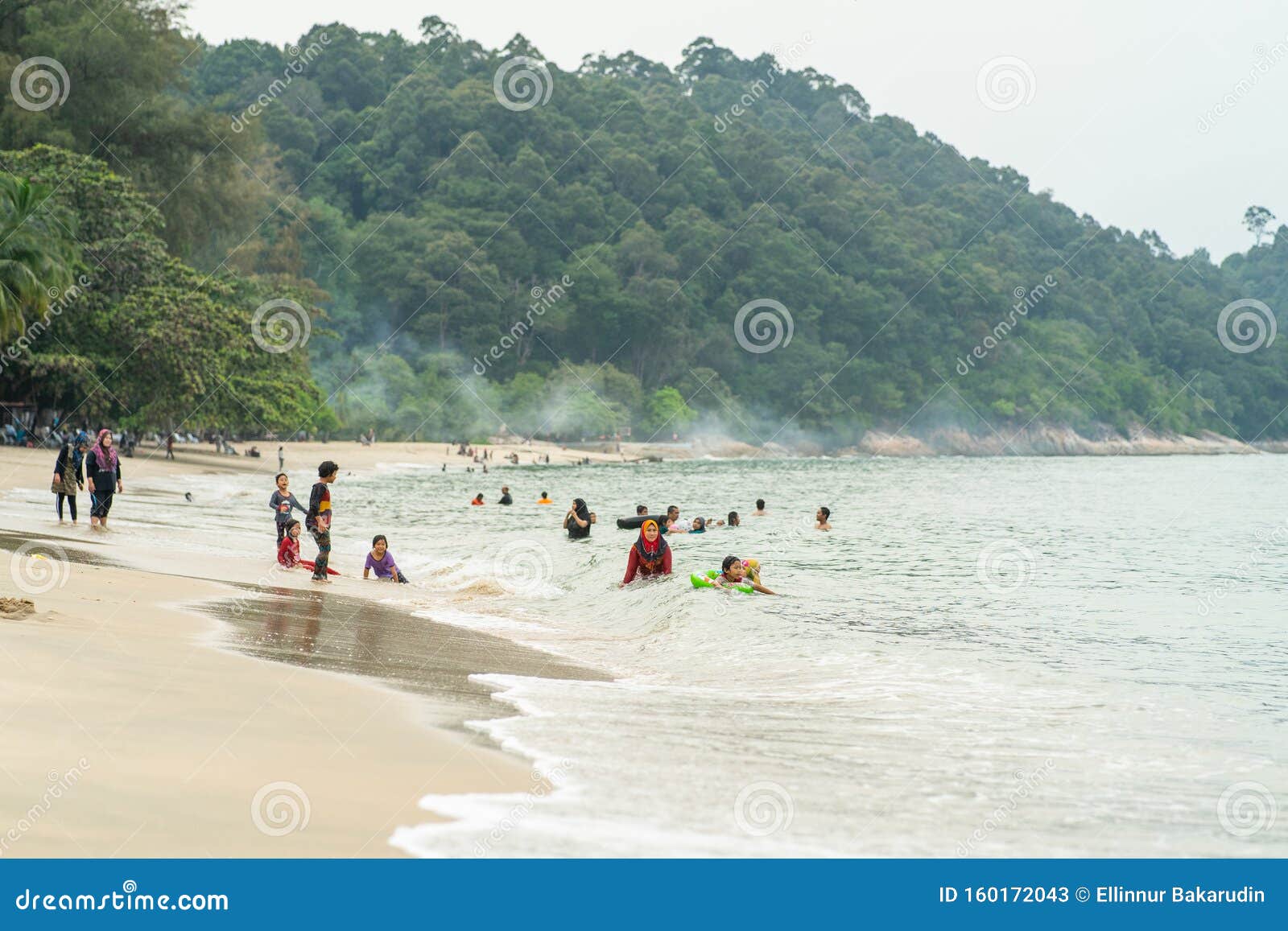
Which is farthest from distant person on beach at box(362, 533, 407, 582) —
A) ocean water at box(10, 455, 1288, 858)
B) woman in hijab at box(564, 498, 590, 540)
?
woman in hijab at box(564, 498, 590, 540)

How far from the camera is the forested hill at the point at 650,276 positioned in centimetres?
10856

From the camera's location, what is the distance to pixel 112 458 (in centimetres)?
2025

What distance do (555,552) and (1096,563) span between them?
1076cm

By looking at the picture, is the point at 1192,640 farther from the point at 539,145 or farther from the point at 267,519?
the point at 539,145

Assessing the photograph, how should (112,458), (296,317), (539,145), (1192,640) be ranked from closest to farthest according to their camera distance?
(1192,640)
(112,458)
(296,317)
(539,145)

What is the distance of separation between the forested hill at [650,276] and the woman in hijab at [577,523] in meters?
67.0

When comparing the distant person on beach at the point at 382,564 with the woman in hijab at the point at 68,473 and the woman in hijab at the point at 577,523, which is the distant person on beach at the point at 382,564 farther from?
the woman in hijab at the point at 577,523

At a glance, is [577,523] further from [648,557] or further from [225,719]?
[225,719]

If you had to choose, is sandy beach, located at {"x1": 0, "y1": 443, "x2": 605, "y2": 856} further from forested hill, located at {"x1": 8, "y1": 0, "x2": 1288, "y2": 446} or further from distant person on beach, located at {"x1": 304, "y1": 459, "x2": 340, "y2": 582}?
forested hill, located at {"x1": 8, "y1": 0, "x2": 1288, "y2": 446}

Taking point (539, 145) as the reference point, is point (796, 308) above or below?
below

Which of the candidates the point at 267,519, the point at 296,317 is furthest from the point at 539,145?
the point at 267,519

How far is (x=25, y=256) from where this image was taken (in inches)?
1455

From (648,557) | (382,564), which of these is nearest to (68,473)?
(382,564)

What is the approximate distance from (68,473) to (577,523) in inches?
374
